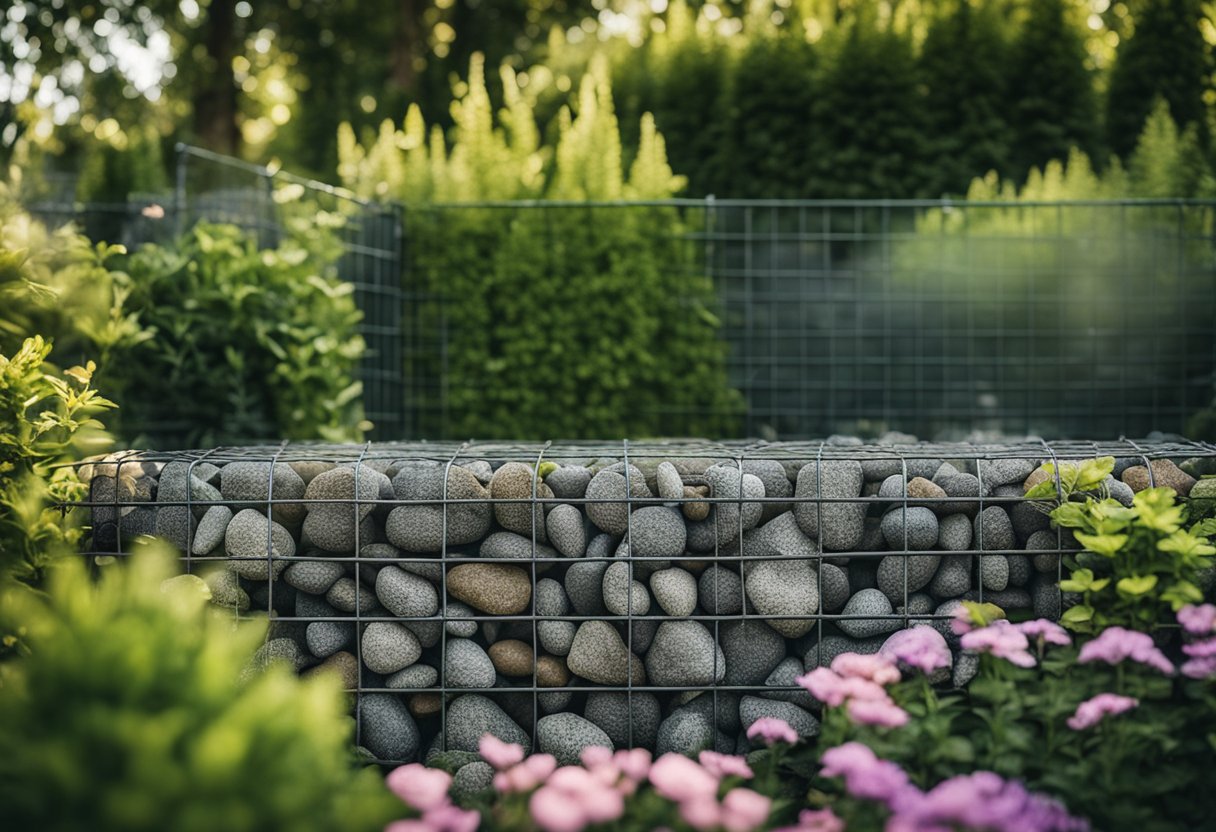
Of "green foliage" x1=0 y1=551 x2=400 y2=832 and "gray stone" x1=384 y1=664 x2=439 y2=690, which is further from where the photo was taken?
"gray stone" x1=384 y1=664 x2=439 y2=690

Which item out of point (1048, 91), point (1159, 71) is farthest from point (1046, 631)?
point (1159, 71)

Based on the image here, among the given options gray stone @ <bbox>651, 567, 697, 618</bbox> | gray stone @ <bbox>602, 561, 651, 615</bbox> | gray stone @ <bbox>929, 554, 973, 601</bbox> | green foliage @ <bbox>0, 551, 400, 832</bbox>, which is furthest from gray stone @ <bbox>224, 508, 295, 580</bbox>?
gray stone @ <bbox>929, 554, 973, 601</bbox>

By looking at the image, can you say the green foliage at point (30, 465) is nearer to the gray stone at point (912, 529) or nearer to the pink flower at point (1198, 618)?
the gray stone at point (912, 529)

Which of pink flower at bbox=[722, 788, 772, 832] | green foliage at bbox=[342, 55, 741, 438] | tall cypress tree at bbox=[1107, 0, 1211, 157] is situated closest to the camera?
pink flower at bbox=[722, 788, 772, 832]

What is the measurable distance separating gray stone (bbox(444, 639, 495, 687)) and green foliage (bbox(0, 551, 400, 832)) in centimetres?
87

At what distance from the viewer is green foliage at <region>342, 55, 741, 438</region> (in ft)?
16.1

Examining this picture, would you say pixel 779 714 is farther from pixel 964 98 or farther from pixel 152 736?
pixel 964 98

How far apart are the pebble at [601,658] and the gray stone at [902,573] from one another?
0.55m

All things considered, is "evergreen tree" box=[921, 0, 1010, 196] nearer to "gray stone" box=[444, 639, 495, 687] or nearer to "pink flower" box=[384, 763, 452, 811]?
"gray stone" box=[444, 639, 495, 687]

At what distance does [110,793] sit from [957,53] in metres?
6.50

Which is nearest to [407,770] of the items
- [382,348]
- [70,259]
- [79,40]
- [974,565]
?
[974,565]

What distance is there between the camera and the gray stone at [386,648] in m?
2.23

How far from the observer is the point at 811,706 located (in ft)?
7.20

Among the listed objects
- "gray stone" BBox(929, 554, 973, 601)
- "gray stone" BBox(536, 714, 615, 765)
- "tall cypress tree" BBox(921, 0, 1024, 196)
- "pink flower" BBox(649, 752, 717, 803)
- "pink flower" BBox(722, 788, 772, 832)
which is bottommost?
"gray stone" BBox(536, 714, 615, 765)
